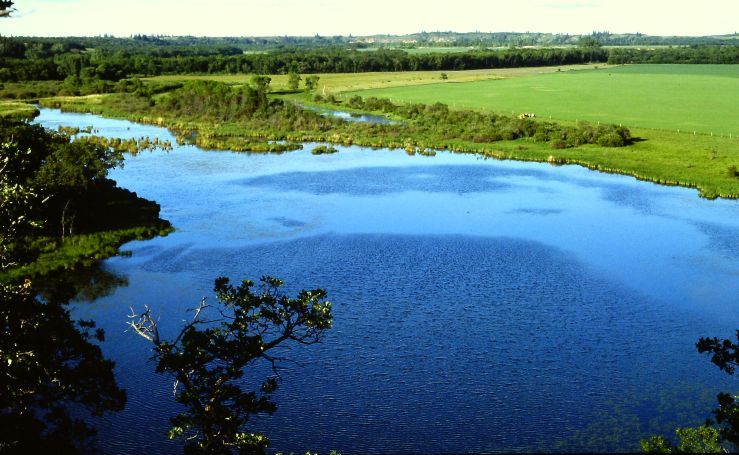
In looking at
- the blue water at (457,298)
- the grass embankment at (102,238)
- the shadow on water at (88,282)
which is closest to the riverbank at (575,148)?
the blue water at (457,298)

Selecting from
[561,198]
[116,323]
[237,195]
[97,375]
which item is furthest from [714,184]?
[97,375]

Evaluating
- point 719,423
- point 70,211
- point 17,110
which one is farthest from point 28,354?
point 17,110

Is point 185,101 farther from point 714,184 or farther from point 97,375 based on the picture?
point 97,375

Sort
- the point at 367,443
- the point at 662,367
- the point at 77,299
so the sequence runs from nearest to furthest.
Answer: the point at 367,443 < the point at 662,367 < the point at 77,299

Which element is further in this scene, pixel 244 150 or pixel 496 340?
pixel 244 150

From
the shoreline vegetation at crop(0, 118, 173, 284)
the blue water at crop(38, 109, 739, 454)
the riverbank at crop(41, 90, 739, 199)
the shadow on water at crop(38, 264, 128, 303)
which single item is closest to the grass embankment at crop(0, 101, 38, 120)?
the riverbank at crop(41, 90, 739, 199)

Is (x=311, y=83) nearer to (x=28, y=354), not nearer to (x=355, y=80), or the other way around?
(x=355, y=80)

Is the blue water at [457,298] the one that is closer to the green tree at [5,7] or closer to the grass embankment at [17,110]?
the green tree at [5,7]
